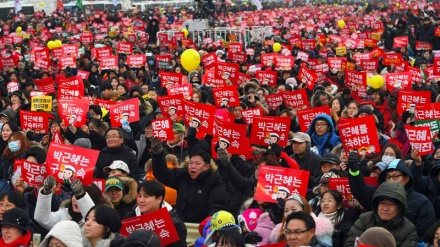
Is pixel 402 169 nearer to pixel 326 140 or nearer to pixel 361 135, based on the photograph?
pixel 361 135

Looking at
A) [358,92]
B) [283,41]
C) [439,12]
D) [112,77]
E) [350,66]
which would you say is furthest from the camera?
[439,12]

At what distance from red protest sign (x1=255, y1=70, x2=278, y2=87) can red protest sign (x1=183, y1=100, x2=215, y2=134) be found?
4.99 m

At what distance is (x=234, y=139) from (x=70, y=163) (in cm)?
184

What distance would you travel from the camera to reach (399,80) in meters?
13.7

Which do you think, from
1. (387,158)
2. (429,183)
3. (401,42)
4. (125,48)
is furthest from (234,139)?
(401,42)

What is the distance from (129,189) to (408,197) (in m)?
2.26

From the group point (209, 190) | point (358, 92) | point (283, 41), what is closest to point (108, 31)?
point (283, 41)

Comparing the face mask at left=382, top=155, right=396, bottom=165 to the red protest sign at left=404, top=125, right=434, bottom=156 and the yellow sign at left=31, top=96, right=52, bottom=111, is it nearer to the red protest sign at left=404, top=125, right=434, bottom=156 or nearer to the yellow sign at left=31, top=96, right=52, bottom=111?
the red protest sign at left=404, top=125, right=434, bottom=156

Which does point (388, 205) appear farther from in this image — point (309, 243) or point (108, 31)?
point (108, 31)

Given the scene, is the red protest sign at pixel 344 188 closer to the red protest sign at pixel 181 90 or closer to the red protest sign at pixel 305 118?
the red protest sign at pixel 305 118

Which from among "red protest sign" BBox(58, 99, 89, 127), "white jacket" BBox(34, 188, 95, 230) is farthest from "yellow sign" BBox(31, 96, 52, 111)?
"white jacket" BBox(34, 188, 95, 230)

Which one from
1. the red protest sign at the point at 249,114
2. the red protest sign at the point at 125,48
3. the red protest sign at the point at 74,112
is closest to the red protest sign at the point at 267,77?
the red protest sign at the point at 249,114

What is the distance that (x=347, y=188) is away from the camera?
21.9 ft

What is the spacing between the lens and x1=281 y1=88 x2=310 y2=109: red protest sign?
12336mm
